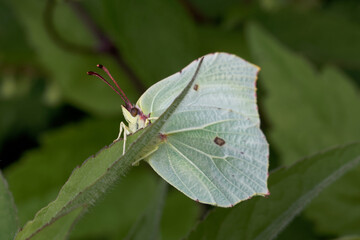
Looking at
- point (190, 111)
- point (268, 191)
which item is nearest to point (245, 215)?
point (268, 191)

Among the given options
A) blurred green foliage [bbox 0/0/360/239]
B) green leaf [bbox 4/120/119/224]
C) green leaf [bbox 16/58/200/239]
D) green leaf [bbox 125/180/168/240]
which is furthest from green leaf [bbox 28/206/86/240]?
green leaf [bbox 4/120/119/224]

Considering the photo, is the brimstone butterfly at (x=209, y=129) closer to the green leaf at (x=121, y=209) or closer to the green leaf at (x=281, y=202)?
the green leaf at (x=281, y=202)

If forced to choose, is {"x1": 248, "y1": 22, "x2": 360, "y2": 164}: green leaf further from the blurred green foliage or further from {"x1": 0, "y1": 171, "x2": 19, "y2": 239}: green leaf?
{"x1": 0, "y1": 171, "x2": 19, "y2": 239}: green leaf

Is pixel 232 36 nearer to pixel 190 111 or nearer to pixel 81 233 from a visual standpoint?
pixel 81 233

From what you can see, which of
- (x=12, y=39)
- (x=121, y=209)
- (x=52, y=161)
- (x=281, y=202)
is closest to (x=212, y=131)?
(x=281, y=202)

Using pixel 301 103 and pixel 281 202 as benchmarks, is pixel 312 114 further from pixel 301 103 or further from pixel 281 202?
pixel 281 202

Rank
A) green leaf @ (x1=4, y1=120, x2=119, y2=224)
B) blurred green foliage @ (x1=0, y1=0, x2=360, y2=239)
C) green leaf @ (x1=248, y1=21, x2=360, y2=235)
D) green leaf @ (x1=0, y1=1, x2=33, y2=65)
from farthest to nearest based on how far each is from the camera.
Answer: green leaf @ (x1=0, y1=1, x2=33, y2=65) < green leaf @ (x1=4, y1=120, x2=119, y2=224) < blurred green foliage @ (x1=0, y1=0, x2=360, y2=239) < green leaf @ (x1=248, y1=21, x2=360, y2=235)

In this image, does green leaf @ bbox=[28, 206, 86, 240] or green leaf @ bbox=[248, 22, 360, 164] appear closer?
green leaf @ bbox=[28, 206, 86, 240]
